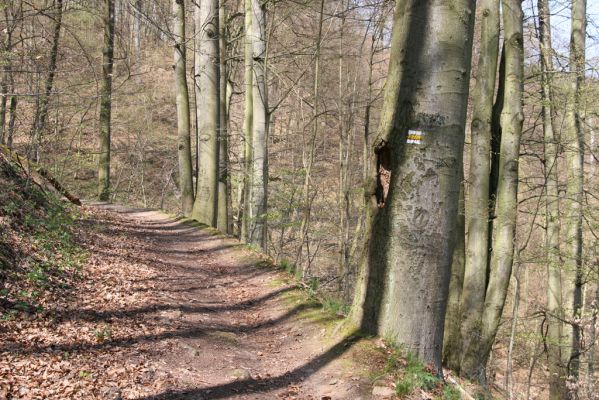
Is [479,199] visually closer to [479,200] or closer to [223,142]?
[479,200]

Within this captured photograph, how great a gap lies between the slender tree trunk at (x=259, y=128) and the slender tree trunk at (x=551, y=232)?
5865 millimetres

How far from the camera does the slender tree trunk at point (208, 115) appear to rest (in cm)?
1274

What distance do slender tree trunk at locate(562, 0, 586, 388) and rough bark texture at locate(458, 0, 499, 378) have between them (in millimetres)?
1813

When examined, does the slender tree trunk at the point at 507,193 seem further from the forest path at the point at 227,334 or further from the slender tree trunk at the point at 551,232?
the forest path at the point at 227,334

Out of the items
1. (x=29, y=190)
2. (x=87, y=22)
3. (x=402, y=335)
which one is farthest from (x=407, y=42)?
(x=87, y=22)

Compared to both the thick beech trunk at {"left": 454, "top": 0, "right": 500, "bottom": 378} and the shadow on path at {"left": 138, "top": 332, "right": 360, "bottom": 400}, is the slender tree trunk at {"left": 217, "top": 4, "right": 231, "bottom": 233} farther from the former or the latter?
the shadow on path at {"left": 138, "top": 332, "right": 360, "bottom": 400}

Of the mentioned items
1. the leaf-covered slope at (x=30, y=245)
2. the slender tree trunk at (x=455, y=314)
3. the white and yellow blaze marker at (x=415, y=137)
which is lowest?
the slender tree trunk at (x=455, y=314)

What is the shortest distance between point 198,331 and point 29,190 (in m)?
4.63

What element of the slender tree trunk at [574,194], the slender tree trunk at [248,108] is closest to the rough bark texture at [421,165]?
the slender tree trunk at [574,194]

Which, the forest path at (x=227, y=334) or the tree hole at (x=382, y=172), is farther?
the tree hole at (x=382, y=172)

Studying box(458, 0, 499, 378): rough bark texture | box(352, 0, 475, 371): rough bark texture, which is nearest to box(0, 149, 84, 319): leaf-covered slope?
box(352, 0, 475, 371): rough bark texture

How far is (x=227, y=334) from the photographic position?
5.41 meters

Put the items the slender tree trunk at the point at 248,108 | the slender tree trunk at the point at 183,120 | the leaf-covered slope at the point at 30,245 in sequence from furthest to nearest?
the slender tree trunk at the point at 183,120 < the slender tree trunk at the point at 248,108 < the leaf-covered slope at the point at 30,245

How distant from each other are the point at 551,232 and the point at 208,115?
8.56 metres
